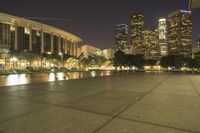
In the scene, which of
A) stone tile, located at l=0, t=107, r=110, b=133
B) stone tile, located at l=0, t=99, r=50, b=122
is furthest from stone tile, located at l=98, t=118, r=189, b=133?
stone tile, located at l=0, t=99, r=50, b=122

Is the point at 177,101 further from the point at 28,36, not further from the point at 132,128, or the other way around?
the point at 28,36

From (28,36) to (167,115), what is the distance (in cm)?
9297

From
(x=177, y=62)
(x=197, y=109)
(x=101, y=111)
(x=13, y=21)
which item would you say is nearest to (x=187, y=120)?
(x=197, y=109)

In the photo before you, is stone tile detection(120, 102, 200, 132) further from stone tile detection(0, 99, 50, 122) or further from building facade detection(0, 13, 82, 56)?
building facade detection(0, 13, 82, 56)

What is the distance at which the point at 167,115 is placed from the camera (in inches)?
253

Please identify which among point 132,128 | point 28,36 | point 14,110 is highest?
point 28,36

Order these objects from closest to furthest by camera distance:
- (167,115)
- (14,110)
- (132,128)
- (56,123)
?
(132,128) < (56,123) < (167,115) < (14,110)

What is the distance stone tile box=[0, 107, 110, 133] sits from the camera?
502cm

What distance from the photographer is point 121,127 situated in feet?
17.1

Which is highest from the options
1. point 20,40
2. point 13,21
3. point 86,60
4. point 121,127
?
point 13,21

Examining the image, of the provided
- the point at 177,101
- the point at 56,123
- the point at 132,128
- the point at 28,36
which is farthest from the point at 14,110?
the point at 28,36

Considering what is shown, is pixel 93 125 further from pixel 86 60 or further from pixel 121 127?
pixel 86 60

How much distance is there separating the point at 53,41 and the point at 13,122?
10922 centimetres

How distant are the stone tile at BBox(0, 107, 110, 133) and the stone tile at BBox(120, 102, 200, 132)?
1.17 metres
